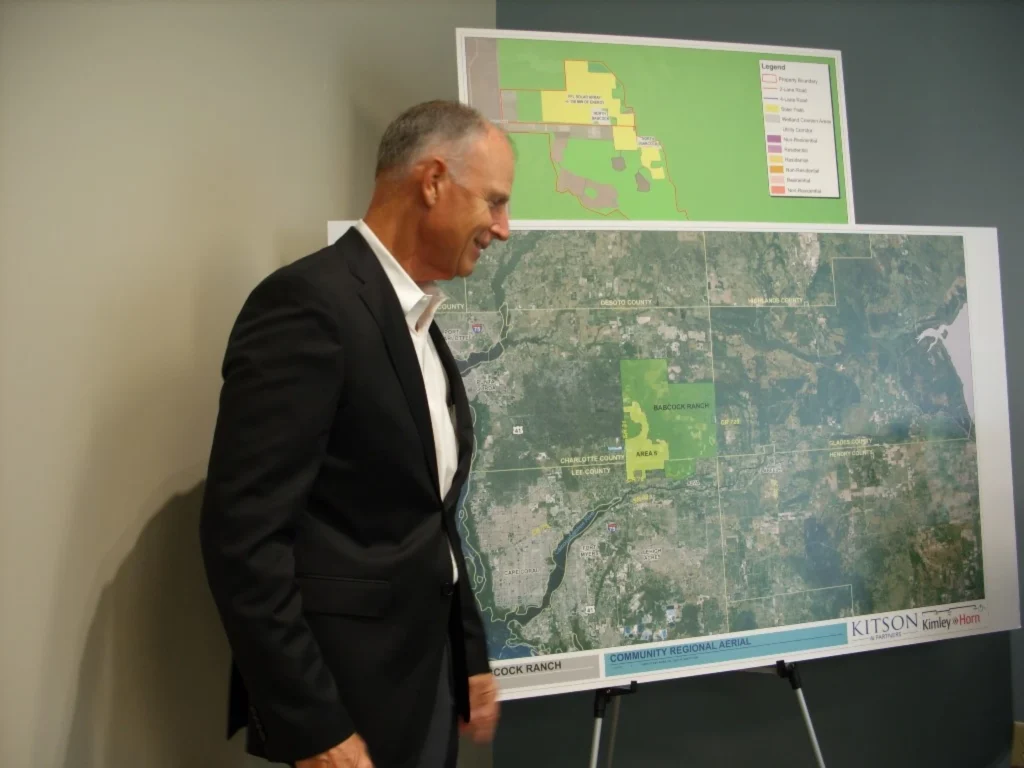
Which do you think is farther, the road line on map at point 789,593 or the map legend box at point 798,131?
the map legend box at point 798,131

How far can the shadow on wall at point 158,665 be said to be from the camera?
51.7 inches

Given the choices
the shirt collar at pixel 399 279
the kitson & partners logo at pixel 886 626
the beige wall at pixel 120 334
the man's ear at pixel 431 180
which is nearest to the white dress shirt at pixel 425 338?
the shirt collar at pixel 399 279

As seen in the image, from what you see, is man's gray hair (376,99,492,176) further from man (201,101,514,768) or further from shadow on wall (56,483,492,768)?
shadow on wall (56,483,492,768)

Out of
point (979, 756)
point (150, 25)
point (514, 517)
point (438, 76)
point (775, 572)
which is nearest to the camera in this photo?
point (150, 25)

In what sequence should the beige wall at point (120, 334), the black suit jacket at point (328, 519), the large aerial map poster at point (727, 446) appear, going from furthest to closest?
the large aerial map poster at point (727, 446) < the beige wall at point (120, 334) < the black suit jacket at point (328, 519)

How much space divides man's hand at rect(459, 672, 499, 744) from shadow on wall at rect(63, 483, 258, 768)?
59 cm

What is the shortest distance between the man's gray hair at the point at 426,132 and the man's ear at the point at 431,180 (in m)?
0.03

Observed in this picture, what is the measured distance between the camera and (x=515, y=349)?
5.33 ft

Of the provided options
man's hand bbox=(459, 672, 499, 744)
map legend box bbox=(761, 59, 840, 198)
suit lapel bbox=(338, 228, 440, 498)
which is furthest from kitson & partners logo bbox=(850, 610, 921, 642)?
suit lapel bbox=(338, 228, 440, 498)

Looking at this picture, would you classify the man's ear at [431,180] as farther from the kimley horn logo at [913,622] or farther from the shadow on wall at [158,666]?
the kimley horn logo at [913,622]

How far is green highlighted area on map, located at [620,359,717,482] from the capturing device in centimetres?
167

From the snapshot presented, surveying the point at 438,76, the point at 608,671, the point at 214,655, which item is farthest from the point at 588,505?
→ the point at 438,76

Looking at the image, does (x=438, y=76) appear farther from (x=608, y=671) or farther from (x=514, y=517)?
(x=608, y=671)

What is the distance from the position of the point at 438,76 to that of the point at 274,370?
1.36 metres
